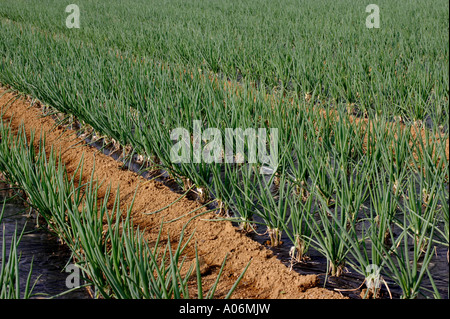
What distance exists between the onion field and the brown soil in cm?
10

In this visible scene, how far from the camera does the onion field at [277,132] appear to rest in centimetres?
187

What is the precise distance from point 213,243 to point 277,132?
743mm

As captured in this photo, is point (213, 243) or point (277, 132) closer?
point (213, 243)

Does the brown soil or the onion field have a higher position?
the onion field

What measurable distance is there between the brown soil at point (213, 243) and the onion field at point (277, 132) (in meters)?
0.10

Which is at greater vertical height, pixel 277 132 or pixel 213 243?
pixel 277 132

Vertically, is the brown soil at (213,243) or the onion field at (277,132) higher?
the onion field at (277,132)

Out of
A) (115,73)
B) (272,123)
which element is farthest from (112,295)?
(115,73)

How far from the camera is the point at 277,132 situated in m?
2.66

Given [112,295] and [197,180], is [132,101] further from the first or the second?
[112,295]

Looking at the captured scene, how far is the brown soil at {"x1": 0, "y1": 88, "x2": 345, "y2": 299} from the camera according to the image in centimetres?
193

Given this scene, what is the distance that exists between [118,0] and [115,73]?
10330 mm
